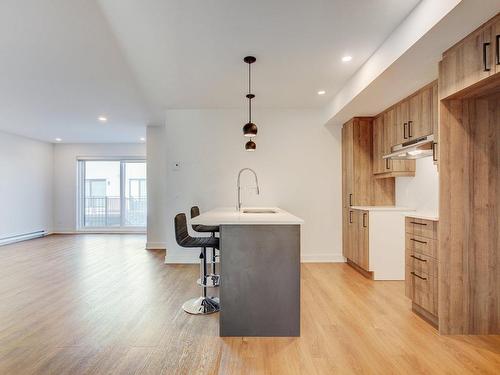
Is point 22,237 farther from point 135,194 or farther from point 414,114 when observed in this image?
point 414,114

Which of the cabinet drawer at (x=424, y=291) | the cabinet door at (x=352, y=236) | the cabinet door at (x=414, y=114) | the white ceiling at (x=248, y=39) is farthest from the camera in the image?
the cabinet door at (x=352, y=236)

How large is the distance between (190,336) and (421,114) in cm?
336

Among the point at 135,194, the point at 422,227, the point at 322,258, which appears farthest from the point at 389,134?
the point at 135,194

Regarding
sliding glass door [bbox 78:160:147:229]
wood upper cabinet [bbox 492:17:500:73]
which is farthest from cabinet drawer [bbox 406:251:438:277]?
sliding glass door [bbox 78:160:147:229]

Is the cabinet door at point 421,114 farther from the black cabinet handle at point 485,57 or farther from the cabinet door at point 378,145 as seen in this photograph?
the black cabinet handle at point 485,57

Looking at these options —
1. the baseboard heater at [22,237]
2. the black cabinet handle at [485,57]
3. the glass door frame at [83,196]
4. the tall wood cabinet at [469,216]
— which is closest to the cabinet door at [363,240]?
the tall wood cabinet at [469,216]

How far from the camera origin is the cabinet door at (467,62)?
6.70ft

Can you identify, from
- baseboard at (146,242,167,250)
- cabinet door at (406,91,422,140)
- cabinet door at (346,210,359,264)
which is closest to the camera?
cabinet door at (406,91,422,140)

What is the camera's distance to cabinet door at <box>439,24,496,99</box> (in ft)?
6.70

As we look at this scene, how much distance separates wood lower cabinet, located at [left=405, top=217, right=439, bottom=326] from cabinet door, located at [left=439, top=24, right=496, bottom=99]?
3.75 feet

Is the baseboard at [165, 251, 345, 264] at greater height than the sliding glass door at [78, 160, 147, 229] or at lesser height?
lesser

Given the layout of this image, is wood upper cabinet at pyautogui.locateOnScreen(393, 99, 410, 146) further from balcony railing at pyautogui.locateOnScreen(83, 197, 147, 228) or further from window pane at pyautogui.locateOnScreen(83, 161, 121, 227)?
window pane at pyautogui.locateOnScreen(83, 161, 121, 227)

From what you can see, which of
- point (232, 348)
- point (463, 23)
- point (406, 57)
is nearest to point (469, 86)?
point (463, 23)

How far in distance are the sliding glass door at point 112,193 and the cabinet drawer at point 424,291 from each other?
760 cm
